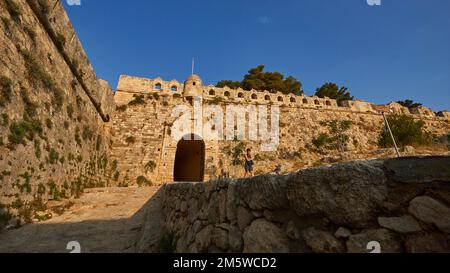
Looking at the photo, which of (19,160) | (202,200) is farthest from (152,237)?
(19,160)

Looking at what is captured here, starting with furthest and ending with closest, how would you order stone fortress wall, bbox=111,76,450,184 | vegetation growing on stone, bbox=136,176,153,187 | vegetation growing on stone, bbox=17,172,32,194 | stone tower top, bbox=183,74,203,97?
stone tower top, bbox=183,74,203,97
stone fortress wall, bbox=111,76,450,184
vegetation growing on stone, bbox=136,176,153,187
vegetation growing on stone, bbox=17,172,32,194

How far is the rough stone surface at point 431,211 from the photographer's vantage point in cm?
124

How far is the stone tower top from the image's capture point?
61.5ft

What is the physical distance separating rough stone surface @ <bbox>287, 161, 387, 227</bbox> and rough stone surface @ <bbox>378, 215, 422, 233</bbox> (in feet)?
0.25

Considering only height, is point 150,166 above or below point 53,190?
above

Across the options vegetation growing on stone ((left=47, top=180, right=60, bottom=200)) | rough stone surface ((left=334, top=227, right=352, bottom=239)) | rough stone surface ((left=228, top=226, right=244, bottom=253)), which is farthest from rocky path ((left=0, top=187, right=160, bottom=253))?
rough stone surface ((left=334, top=227, right=352, bottom=239))

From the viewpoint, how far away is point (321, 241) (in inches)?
64.9

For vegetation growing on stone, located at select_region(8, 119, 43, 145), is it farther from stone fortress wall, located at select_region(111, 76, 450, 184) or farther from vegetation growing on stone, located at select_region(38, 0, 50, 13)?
stone fortress wall, located at select_region(111, 76, 450, 184)

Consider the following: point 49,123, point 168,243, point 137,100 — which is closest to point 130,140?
point 137,100

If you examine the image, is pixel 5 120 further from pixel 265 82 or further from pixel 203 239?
pixel 265 82

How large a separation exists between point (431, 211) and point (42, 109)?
999 cm

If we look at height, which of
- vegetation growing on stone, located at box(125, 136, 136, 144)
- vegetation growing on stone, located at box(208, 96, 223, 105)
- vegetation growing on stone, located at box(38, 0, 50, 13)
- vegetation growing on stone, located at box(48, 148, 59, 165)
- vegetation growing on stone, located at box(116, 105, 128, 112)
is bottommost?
vegetation growing on stone, located at box(48, 148, 59, 165)

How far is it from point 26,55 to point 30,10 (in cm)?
186
